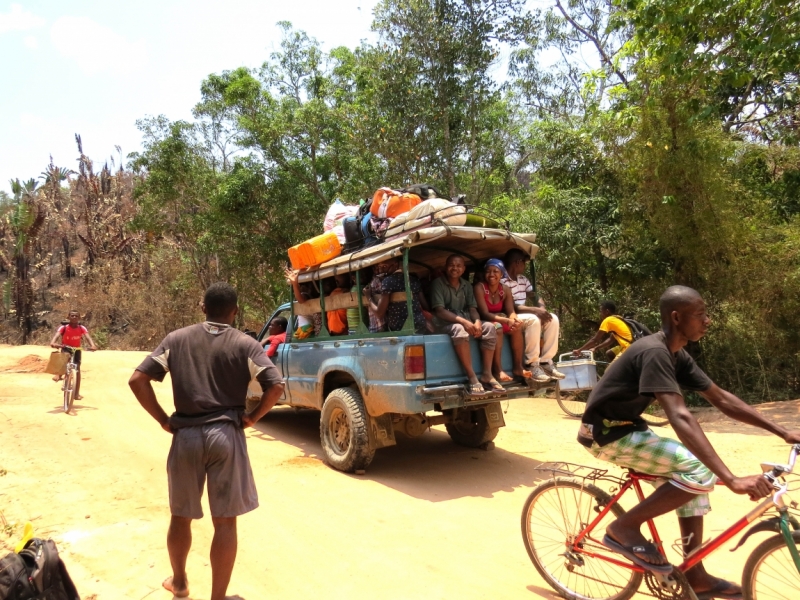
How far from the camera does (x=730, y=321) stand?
1025cm

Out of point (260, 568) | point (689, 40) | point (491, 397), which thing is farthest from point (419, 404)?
point (689, 40)

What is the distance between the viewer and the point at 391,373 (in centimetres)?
536

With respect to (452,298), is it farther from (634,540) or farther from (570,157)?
(570,157)

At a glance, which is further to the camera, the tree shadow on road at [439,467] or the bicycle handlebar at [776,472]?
the tree shadow on road at [439,467]

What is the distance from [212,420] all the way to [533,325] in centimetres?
359

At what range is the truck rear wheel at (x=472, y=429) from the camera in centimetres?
652

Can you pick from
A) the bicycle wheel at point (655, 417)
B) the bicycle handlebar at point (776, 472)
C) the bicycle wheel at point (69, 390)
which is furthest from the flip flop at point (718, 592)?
the bicycle wheel at point (69, 390)

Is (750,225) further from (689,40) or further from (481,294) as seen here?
(481,294)

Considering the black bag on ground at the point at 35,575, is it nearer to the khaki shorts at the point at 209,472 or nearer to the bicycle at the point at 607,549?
the khaki shorts at the point at 209,472

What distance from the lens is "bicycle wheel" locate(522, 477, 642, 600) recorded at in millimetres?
3221

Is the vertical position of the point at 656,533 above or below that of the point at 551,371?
below

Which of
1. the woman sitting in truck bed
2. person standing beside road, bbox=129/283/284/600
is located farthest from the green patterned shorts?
the woman sitting in truck bed

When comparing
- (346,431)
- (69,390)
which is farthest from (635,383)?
(69,390)

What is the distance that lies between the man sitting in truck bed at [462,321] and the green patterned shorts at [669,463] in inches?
90.0
